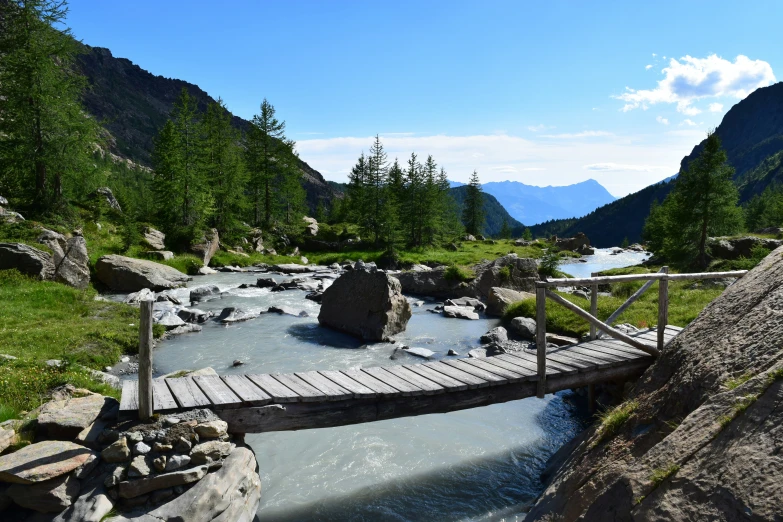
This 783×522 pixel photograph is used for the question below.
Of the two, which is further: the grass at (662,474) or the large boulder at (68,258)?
the large boulder at (68,258)

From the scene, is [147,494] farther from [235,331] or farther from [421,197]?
[421,197]

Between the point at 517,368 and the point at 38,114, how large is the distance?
33.5 meters

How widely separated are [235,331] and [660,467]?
1654 centimetres

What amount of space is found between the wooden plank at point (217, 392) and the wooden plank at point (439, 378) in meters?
3.90

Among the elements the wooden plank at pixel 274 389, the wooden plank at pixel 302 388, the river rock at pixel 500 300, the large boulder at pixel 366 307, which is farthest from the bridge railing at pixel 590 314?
the river rock at pixel 500 300

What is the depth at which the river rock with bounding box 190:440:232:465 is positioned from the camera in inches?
282

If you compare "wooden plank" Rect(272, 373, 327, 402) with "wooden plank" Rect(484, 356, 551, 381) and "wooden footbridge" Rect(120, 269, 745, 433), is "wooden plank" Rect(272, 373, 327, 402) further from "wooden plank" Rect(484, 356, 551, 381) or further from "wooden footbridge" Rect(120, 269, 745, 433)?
"wooden plank" Rect(484, 356, 551, 381)

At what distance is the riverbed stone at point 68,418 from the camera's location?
7.17m

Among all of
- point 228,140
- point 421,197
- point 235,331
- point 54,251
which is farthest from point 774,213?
point 54,251

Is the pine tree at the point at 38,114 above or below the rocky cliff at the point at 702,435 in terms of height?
above

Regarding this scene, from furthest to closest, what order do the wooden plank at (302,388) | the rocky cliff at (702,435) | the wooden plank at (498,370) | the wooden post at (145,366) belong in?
the wooden plank at (498,370) → the wooden plank at (302,388) → the wooden post at (145,366) → the rocky cliff at (702,435)

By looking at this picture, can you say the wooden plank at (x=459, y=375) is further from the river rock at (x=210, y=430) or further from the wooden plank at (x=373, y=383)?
the river rock at (x=210, y=430)

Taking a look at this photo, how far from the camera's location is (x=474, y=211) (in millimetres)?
95875

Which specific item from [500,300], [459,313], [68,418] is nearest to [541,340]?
[68,418]
